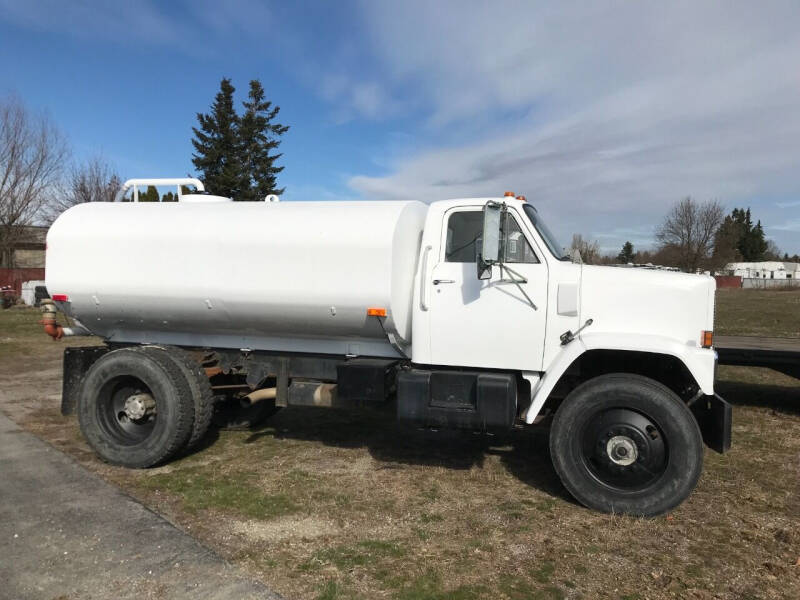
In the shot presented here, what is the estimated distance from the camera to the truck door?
4996mm

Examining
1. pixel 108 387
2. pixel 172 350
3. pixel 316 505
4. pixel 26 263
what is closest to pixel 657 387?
pixel 316 505

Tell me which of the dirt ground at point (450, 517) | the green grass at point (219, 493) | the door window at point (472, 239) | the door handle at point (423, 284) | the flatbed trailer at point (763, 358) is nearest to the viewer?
the dirt ground at point (450, 517)

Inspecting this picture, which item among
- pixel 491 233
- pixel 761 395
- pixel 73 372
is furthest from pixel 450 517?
pixel 761 395

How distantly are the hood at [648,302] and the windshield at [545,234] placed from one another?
35 centimetres

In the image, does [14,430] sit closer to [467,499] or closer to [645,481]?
[467,499]

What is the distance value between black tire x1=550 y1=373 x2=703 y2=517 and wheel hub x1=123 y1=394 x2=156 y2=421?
12.8 feet

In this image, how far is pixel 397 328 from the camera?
17.1 ft

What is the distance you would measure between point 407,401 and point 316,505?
1143 millimetres

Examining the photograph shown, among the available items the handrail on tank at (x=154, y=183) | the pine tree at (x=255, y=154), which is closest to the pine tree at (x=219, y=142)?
the pine tree at (x=255, y=154)

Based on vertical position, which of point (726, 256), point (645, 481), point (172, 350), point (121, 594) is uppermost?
point (726, 256)

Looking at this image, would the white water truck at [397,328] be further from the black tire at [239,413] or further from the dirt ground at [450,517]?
the black tire at [239,413]

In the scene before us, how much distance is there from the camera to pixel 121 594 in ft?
11.4

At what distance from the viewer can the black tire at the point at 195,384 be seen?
5.71 meters

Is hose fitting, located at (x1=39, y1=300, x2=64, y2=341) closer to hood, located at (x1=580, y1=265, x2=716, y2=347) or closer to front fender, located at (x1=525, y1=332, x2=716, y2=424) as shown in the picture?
front fender, located at (x1=525, y1=332, x2=716, y2=424)
